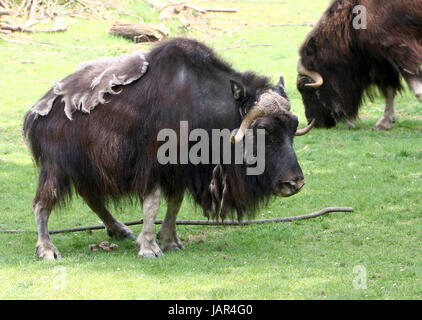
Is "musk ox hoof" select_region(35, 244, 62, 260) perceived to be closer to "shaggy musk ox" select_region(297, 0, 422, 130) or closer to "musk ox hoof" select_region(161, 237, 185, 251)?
"musk ox hoof" select_region(161, 237, 185, 251)

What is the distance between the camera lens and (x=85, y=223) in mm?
7457

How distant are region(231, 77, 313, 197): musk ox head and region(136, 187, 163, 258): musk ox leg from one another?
74 cm

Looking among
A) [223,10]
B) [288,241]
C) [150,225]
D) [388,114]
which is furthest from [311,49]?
[223,10]

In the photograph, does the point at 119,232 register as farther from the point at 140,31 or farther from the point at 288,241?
the point at 140,31

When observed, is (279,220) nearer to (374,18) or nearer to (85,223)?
(85,223)

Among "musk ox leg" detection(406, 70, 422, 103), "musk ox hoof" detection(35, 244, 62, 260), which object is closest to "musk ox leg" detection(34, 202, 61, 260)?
"musk ox hoof" detection(35, 244, 62, 260)

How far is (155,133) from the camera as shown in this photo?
241 inches

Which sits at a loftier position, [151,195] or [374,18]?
[374,18]

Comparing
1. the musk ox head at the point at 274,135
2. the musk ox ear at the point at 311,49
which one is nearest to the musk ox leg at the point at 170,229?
the musk ox head at the point at 274,135

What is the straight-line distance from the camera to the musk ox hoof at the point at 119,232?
6.82 m

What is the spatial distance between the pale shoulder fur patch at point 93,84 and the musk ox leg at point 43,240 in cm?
70

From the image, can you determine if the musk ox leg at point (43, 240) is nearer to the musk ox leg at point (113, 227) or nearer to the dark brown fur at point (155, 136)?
the dark brown fur at point (155, 136)
